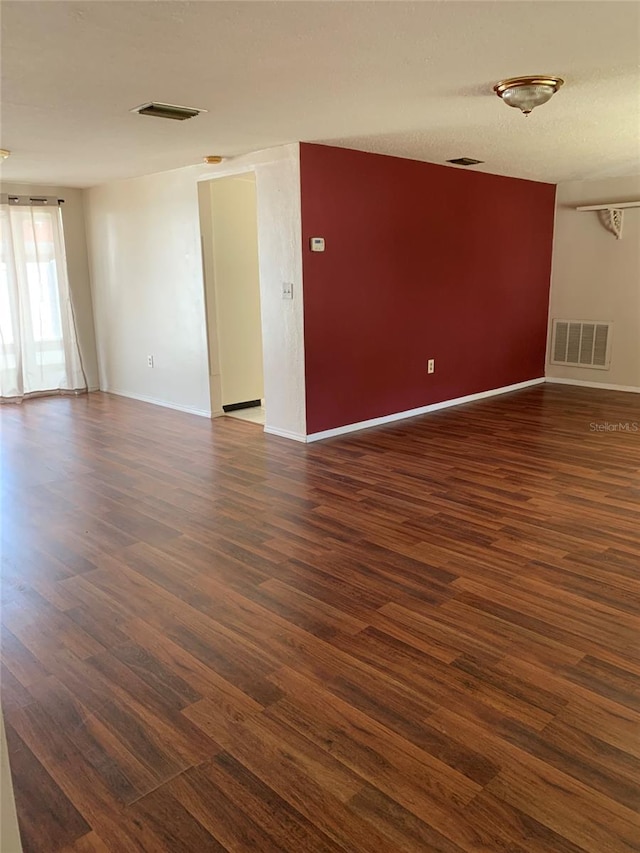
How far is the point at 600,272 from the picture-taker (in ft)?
22.1

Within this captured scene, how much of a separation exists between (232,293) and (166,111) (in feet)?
8.50

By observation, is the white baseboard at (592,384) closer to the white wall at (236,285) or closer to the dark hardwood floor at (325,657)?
the dark hardwood floor at (325,657)

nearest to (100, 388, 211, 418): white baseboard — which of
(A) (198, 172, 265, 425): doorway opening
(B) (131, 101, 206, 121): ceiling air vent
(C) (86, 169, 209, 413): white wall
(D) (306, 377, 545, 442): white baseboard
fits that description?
(C) (86, 169, 209, 413): white wall

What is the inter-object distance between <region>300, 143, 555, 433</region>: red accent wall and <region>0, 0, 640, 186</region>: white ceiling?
503mm

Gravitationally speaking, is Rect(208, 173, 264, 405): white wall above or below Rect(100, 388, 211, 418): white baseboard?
above

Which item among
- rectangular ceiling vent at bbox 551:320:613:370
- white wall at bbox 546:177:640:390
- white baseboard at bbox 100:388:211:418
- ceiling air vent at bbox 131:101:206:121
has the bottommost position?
white baseboard at bbox 100:388:211:418

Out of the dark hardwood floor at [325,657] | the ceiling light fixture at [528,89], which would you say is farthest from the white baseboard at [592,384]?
the ceiling light fixture at [528,89]

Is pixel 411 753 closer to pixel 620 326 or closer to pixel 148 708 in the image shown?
pixel 148 708

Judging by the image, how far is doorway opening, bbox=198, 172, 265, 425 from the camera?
18.7ft

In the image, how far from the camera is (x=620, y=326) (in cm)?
666

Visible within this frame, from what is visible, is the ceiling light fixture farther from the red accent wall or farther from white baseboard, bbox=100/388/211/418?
white baseboard, bbox=100/388/211/418

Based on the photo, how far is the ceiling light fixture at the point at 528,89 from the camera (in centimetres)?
295

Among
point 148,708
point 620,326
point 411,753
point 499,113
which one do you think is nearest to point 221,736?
point 148,708

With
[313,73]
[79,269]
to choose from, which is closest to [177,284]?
[79,269]
